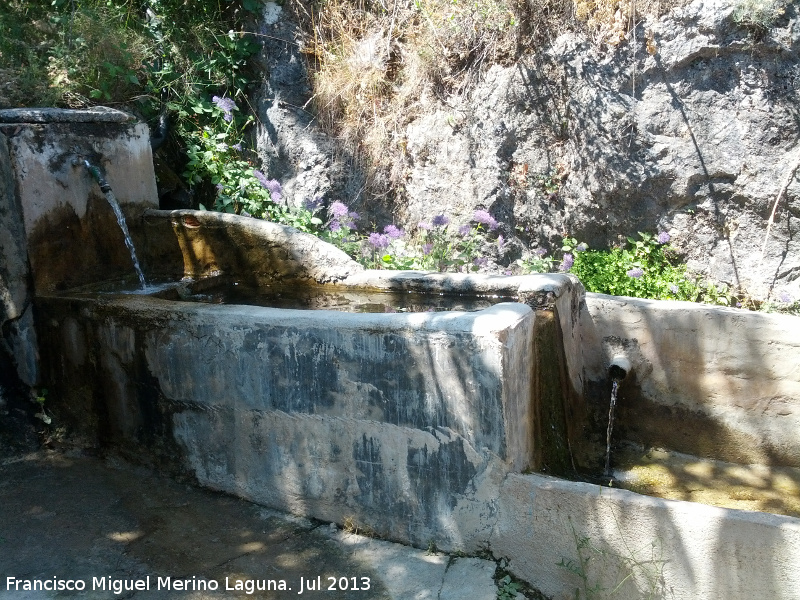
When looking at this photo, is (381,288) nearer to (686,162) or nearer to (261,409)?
(261,409)

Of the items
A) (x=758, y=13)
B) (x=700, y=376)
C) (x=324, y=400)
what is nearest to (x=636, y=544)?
(x=324, y=400)

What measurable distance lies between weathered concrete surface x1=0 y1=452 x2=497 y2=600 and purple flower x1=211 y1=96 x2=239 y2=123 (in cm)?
353

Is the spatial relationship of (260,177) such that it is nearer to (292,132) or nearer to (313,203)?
(313,203)

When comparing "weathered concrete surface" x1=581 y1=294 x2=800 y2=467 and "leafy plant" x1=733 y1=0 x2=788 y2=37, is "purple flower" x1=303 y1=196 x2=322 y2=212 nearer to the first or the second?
"weathered concrete surface" x1=581 y1=294 x2=800 y2=467

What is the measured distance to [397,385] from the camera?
305 centimetres

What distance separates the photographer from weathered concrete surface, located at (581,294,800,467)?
372cm

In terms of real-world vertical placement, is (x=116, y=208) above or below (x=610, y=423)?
above

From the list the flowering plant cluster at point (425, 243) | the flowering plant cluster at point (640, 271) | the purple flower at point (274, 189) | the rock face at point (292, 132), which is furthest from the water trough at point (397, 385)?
the rock face at point (292, 132)

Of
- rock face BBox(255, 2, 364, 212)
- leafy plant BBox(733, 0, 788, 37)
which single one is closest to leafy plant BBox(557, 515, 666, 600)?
leafy plant BBox(733, 0, 788, 37)

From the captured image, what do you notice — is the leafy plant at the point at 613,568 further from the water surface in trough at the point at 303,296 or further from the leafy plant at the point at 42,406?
the leafy plant at the point at 42,406

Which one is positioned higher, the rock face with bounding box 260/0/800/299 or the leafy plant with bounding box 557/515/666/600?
the rock face with bounding box 260/0/800/299

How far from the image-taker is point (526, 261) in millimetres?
5723

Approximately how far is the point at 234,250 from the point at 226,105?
217 centimetres

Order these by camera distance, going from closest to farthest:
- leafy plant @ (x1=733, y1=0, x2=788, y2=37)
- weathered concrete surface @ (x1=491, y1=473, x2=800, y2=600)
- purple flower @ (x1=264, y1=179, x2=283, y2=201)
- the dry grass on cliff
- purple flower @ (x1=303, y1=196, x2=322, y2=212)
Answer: weathered concrete surface @ (x1=491, y1=473, x2=800, y2=600) → leafy plant @ (x1=733, y1=0, x2=788, y2=37) → the dry grass on cliff → purple flower @ (x1=264, y1=179, x2=283, y2=201) → purple flower @ (x1=303, y1=196, x2=322, y2=212)
